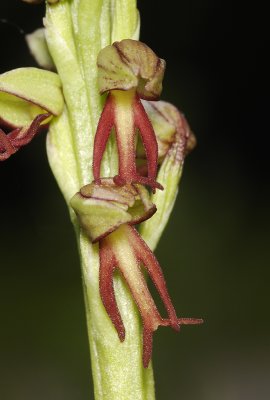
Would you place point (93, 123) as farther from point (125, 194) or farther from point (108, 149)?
point (125, 194)

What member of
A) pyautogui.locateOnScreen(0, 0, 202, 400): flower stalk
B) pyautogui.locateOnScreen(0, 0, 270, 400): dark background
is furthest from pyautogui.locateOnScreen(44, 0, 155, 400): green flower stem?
pyautogui.locateOnScreen(0, 0, 270, 400): dark background

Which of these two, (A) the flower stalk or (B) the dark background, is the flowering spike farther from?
(B) the dark background

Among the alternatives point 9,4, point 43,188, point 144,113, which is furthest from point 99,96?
point 43,188

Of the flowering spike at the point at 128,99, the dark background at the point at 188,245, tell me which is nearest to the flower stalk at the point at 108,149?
the flowering spike at the point at 128,99

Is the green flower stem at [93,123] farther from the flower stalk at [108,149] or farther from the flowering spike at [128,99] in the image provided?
the flowering spike at [128,99]

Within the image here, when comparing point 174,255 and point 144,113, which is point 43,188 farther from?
point 144,113
